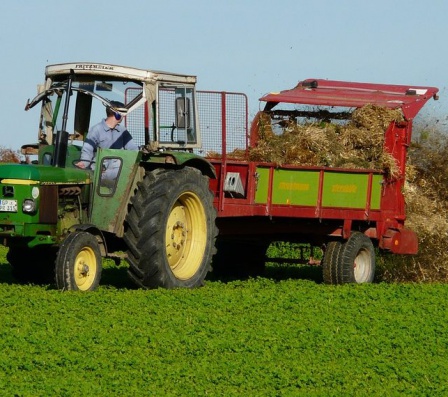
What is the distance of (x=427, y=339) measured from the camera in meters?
9.47

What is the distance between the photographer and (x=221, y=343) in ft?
28.9

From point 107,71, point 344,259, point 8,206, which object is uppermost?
point 107,71

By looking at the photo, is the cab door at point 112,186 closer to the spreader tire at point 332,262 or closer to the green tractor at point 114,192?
the green tractor at point 114,192

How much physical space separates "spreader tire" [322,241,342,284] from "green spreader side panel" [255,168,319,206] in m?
0.78

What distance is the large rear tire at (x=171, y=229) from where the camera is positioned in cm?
1144

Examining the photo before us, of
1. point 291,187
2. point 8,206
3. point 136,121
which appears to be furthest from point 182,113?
point 8,206

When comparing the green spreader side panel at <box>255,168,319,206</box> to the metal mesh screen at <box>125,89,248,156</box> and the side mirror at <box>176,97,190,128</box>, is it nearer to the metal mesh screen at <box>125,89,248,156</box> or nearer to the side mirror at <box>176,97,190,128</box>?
the metal mesh screen at <box>125,89,248,156</box>

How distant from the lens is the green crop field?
7543 millimetres

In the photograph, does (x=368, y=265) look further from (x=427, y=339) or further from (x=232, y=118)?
(x=427, y=339)

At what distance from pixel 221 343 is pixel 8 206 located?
127 inches

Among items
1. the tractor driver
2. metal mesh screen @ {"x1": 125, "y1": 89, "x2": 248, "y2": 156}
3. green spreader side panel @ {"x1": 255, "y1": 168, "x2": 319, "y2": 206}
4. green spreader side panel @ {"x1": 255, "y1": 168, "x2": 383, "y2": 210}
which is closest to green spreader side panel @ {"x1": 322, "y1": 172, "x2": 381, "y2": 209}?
green spreader side panel @ {"x1": 255, "y1": 168, "x2": 383, "y2": 210}

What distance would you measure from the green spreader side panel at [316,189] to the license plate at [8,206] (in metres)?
2.98

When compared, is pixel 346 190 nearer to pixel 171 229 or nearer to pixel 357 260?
pixel 357 260

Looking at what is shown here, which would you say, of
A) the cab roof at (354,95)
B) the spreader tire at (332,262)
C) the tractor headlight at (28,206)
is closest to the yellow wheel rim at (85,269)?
the tractor headlight at (28,206)
